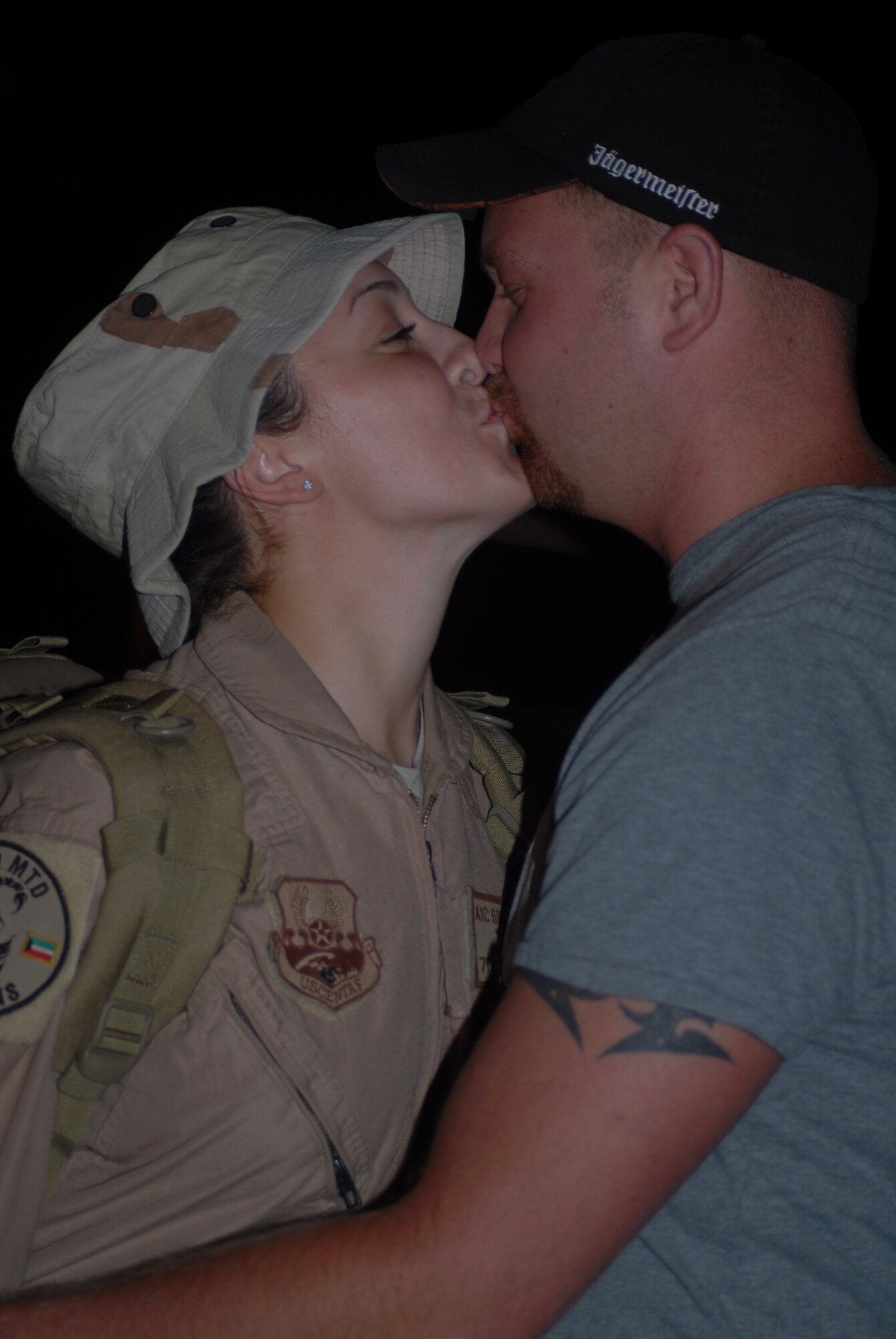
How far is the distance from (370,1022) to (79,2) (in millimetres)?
4028

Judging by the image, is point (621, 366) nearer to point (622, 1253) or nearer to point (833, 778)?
point (833, 778)

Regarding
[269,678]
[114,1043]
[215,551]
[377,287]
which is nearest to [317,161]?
[377,287]

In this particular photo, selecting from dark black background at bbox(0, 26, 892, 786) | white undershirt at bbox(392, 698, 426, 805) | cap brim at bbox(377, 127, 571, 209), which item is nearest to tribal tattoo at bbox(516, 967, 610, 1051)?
white undershirt at bbox(392, 698, 426, 805)

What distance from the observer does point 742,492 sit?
57.7 inches

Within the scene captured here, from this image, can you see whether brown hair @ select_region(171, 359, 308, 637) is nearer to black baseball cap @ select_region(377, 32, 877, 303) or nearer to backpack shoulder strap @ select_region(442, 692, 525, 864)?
backpack shoulder strap @ select_region(442, 692, 525, 864)

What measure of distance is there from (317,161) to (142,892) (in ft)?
14.4

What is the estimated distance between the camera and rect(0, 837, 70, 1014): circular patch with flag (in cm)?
132

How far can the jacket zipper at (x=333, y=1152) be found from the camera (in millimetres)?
1493

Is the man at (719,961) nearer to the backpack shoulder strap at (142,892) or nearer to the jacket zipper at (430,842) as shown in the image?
the backpack shoulder strap at (142,892)

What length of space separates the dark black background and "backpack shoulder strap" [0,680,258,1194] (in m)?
2.20

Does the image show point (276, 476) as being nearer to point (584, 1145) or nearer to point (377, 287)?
point (377, 287)

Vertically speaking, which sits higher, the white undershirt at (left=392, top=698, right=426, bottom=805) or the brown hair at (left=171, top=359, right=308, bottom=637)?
the brown hair at (left=171, top=359, right=308, bottom=637)

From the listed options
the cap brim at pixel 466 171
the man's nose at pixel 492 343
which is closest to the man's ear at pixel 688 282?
the cap brim at pixel 466 171

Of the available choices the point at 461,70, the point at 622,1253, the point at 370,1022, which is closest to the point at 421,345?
the point at 370,1022
